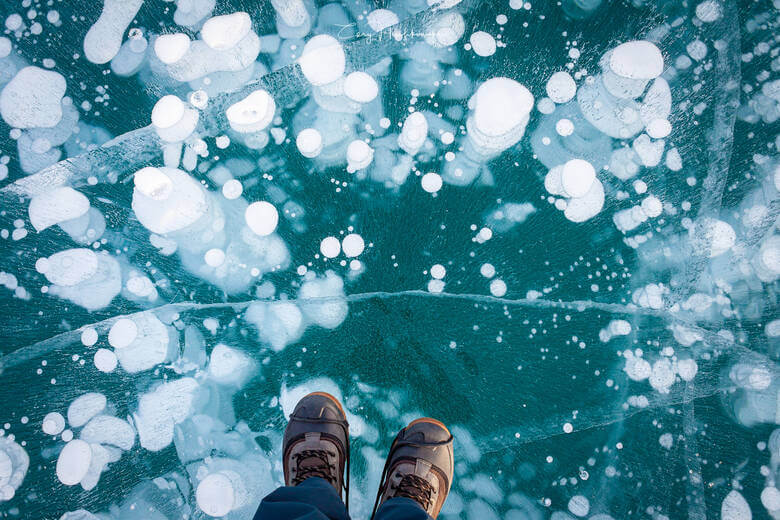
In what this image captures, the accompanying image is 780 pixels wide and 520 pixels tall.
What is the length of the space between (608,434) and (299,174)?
1083 millimetres

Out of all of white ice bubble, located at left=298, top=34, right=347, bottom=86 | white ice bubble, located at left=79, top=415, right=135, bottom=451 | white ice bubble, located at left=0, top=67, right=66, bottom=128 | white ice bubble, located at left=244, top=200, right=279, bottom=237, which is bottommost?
white ice bubble, located at left=79, top=415, right=135, bottom=451

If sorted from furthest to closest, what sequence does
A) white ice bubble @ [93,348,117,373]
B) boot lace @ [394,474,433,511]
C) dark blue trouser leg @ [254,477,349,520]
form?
white ice bubble @ [93,348,117,373]
boot lace @ [394,474,433,511]
dark blue trouser leg @ [254,477,349,520]

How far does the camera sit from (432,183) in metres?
1.23

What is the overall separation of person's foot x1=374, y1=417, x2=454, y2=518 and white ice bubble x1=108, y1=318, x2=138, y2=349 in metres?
0.76

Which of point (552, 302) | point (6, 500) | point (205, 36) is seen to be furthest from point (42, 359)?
point (552, 302)

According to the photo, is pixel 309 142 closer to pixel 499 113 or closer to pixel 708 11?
pixel 499 113

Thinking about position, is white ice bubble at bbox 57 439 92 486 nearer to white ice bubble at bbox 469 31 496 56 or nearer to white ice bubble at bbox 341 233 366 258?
white ice bubble at bbox 341 233 366 258

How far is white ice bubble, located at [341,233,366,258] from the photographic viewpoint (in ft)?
3.99

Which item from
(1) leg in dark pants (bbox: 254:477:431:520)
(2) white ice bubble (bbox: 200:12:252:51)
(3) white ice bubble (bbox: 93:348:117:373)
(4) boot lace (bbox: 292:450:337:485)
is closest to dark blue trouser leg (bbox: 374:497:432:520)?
(1) leg in dark pants (bbox: 254:477:431:520)

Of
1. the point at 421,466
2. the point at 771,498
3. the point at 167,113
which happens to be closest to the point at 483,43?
the point at 167,113

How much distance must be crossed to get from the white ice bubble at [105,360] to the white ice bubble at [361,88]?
967mm

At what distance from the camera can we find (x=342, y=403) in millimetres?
1188

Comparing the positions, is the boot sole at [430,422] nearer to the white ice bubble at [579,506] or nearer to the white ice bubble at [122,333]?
the white ice bubble at [579,506]

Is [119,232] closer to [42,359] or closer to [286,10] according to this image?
[42,359]
